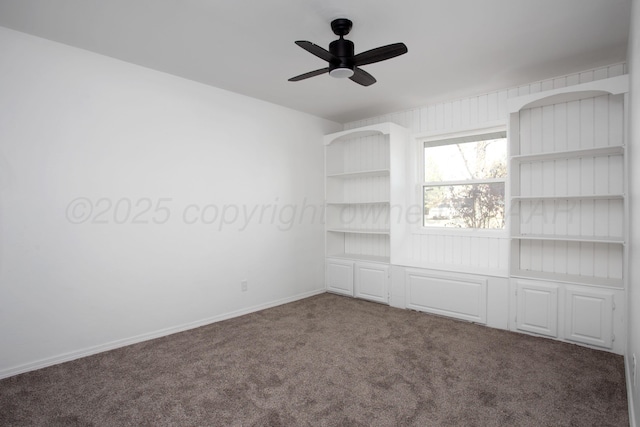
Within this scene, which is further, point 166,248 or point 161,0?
point 166,248

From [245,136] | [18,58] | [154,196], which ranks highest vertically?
[18,58]

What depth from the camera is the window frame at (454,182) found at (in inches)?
149

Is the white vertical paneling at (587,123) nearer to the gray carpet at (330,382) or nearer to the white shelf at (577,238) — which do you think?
the white shelf at (577,238)

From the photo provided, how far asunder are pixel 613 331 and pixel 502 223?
4.66 ft

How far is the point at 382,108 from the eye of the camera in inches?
177

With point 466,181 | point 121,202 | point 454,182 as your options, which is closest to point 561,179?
point 466,181

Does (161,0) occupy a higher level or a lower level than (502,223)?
higher

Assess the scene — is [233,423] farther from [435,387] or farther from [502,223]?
[502,223]

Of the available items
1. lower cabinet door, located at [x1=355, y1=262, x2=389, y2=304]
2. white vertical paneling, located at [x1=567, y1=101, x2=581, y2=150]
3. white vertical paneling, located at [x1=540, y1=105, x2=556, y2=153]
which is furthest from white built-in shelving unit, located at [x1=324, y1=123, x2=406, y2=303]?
white vertical paneling, located at [x1=567, y1=101, x2=581, y2=150]

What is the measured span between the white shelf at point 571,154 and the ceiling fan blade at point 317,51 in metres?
2.20

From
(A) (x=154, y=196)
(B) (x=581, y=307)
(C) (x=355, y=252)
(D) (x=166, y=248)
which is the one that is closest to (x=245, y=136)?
(A) (x=154, y=196)

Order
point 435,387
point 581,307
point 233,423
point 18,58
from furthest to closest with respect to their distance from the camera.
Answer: point 581,307
point 18,58
point 435,387
point 233,423

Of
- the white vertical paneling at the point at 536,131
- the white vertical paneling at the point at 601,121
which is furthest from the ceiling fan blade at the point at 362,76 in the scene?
the white vertical paneling at the point at 601,121

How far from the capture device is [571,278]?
10.4 ft
